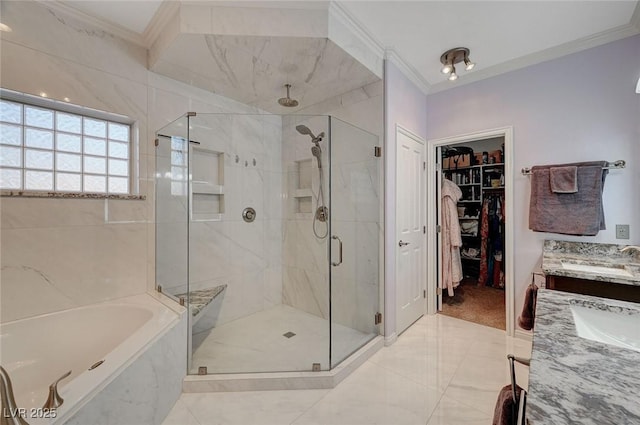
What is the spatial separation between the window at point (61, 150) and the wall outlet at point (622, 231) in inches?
154

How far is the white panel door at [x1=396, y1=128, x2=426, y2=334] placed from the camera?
8.59 ft

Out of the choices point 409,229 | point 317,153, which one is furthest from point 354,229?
point 317,153

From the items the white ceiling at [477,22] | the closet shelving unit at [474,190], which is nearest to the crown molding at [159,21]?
the white ceiling at [477,22]

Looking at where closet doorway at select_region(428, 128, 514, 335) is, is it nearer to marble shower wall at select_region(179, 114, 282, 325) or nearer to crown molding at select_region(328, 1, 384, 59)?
crown molding at select_region(328, 1, 384, 59)

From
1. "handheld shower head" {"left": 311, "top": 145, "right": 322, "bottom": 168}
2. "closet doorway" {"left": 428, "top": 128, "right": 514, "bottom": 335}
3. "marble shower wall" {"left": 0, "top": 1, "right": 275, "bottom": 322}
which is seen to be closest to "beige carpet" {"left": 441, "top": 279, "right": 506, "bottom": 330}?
"closet doorway" {"left": 428, "top": 128, "right": 514, "bottom": 335}

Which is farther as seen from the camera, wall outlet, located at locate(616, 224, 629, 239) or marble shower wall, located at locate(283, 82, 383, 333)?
marble shower wall, located at locate(283, 82, 383, 333)

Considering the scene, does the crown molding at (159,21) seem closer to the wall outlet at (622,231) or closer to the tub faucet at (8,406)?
the tub faucet at (8,406)

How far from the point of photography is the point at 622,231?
6.72 feet

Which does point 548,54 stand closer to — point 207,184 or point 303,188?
point 303,188

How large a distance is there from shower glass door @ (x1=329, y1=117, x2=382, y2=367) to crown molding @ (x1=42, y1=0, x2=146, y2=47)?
5.71 feet

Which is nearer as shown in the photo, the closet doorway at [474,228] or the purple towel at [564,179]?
the purple towel at [564,179]

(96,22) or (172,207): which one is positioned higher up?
(96,22)

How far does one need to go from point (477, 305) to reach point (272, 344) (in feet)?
8.58

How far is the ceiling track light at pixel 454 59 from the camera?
2.31 metres
